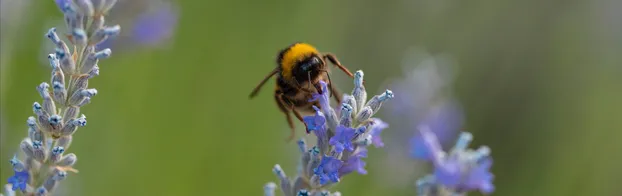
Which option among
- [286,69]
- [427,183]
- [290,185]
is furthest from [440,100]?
[290,185]

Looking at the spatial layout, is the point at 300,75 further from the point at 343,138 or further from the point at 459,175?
the point at 343,138

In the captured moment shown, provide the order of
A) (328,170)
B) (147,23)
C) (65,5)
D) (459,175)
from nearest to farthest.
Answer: (65,5)
(328,170)
(459,175)
(147,23)

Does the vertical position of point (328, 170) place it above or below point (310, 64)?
below

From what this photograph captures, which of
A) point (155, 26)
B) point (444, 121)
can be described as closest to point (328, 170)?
point (155, 26)

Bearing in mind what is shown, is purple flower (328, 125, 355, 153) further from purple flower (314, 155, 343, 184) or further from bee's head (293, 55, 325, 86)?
bee's head (293, 55, 325, 86)

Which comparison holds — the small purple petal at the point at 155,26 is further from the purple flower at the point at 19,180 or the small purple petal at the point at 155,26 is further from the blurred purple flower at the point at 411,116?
the purple flower at the point at 19,180

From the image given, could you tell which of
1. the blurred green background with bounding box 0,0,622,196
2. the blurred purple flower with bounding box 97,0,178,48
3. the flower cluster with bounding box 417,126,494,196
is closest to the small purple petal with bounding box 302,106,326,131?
the flower cluster with bounding box 417,126,494,196

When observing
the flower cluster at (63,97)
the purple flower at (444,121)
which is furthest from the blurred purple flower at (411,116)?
the flower cluster at (63,97)
